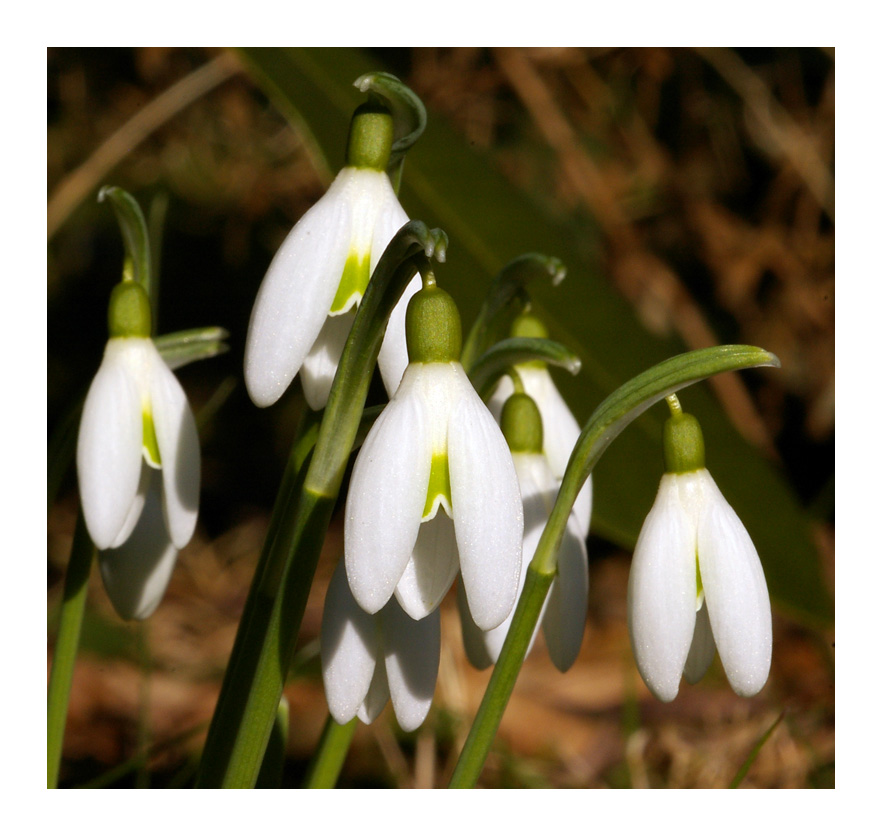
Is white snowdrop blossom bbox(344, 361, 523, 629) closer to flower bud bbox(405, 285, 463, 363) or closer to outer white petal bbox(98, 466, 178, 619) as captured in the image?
flower bud bbox(405, 285, 463, 363)

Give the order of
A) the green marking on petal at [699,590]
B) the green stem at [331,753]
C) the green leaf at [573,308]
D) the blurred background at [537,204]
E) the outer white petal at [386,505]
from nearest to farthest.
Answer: the outer white petal at [386,505] < the green marking on petal at [699,590] < the green stem at [331,753] < the green leaf at [573,308] < the blurred background at [537,204]

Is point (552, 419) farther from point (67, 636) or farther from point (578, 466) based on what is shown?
point (67, 636)

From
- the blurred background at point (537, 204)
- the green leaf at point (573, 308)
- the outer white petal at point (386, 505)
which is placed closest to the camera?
the outer white petal at point (386, 505)

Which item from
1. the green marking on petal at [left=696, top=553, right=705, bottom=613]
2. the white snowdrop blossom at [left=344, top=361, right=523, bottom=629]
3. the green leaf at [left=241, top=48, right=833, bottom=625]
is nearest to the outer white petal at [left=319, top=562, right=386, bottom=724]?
the white snowdrop blossom at [left=344, top=361, right=523, bottom=629]

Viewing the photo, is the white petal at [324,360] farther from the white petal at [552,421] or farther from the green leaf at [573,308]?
the green leaf at [573,308]

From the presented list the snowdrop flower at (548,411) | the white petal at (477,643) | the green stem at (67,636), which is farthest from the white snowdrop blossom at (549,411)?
the green stem at (67,636)

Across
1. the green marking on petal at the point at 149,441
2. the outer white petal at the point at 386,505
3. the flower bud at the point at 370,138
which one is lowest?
the outer white petal at the point at 386,505
